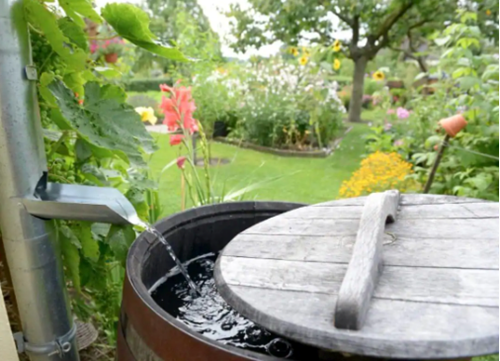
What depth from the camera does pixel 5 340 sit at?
1.02 m

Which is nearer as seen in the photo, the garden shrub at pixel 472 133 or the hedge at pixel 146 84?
the garden shrub at pixel 472 133

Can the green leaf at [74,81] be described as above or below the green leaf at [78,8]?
below

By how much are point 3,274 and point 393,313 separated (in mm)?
1408

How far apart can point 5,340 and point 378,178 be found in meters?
2.68

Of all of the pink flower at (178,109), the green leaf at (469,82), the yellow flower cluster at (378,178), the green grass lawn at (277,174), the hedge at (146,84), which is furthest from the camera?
the hedge at (146,84)

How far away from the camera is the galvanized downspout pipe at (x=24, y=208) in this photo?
2.83 ft

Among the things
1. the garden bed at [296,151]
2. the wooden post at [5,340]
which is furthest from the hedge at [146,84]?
the wooden post at [5,340]

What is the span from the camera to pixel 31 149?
3.04 ft

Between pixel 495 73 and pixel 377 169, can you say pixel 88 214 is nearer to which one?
pixel 377 169

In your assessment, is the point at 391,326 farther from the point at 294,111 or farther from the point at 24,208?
the point at 294,111

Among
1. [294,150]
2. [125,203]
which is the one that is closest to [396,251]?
[125,203]

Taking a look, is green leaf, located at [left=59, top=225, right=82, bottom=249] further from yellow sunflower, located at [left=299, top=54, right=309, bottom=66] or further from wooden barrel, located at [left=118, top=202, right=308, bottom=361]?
yellow sunflower, located at [left=299, top=54, right=309, bottom=66]

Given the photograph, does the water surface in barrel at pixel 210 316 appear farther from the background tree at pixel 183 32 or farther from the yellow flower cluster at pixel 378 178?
the yellow flower cluster at pixel 378 178

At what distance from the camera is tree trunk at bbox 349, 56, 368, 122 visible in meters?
8.60
